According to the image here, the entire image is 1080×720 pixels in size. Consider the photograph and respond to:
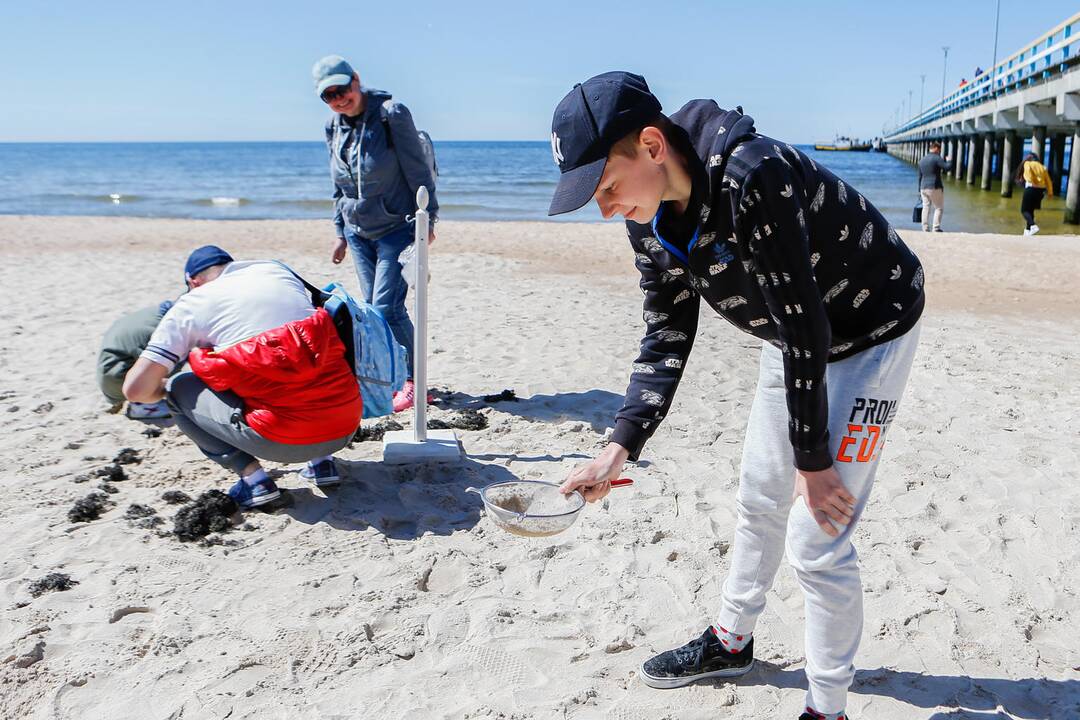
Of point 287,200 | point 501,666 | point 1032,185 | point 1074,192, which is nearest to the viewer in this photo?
point 501,666

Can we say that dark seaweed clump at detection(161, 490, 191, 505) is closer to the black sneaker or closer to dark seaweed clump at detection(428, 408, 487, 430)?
dark seaweed clump at detection(428, 408, 487, 430)

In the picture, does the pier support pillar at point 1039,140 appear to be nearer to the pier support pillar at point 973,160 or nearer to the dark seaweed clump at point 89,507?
the pier support pillar at point 973,160

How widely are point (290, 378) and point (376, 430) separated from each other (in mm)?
1289

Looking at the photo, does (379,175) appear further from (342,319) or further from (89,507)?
(89,507)

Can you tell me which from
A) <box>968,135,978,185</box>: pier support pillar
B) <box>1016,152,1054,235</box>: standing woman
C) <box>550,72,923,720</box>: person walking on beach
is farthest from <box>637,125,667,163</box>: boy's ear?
<box>968,135,978,185</box>: pier support pillar

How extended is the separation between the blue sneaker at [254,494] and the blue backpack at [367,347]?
1.61 ft

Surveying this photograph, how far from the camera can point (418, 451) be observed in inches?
159

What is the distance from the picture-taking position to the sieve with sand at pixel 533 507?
2189 mm

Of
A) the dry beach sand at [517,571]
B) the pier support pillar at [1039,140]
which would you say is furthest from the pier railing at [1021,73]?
the dry beach sand at [517,571]

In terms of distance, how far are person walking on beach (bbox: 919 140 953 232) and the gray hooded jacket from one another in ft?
38.4

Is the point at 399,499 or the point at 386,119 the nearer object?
the point at 399,499

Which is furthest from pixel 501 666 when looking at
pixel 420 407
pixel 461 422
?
pixel 461 422

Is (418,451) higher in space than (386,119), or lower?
lower

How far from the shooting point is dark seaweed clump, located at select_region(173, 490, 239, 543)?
10.9 feet
